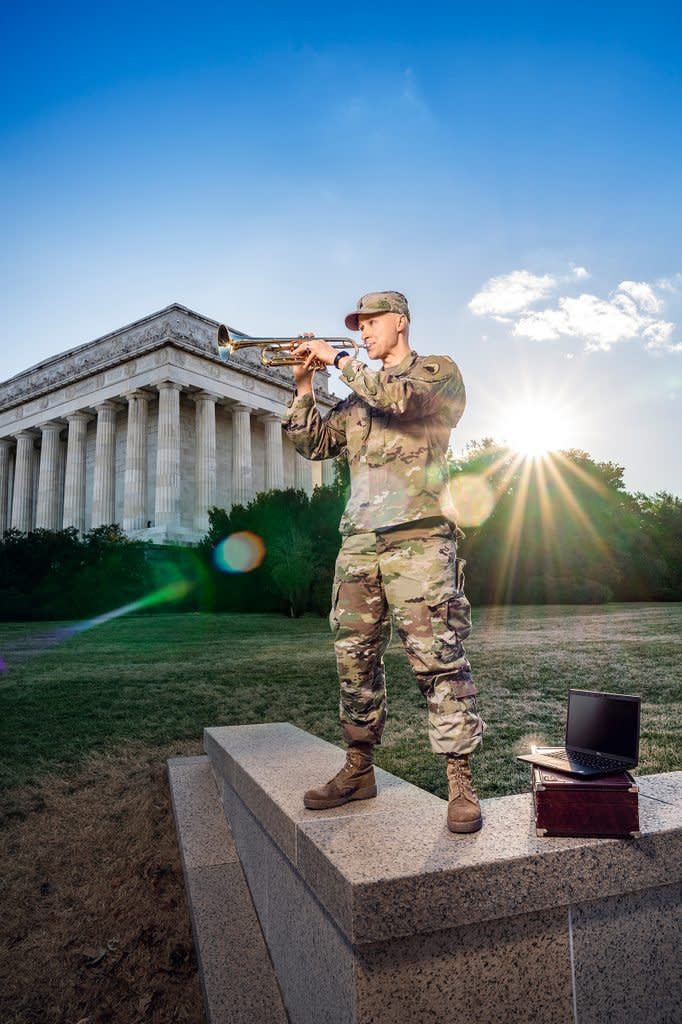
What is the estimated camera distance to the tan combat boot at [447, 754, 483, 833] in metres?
2.79

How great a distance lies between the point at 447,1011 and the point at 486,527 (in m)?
29.7

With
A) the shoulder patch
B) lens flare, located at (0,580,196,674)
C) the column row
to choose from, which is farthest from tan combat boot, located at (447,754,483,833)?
the column row

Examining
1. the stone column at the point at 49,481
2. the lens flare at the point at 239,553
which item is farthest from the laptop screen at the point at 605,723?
the stone column at the point at 49,481

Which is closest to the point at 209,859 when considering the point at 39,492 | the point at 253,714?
the point at 253,714

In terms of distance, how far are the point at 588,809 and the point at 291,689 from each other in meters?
8.18

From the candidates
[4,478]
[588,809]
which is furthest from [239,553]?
[4,478]

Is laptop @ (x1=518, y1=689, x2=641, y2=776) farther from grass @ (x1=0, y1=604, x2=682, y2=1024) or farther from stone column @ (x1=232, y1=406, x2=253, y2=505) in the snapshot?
stone column @ (x1=232, y1=406, x2=253, y2=505)

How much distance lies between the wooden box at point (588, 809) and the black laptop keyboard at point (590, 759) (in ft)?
0.55

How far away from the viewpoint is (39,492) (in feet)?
174

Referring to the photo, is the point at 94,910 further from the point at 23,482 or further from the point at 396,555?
the point at 23,482

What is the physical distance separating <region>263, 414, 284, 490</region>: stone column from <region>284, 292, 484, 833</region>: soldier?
48585 mm

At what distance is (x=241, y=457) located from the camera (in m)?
50.1

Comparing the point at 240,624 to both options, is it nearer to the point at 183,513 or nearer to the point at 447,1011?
the point at 447,1011

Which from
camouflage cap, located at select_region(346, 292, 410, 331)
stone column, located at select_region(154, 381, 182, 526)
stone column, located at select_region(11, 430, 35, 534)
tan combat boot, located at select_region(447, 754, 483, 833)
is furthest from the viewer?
stone column, located at select_region(11, 430, 35, 534)
